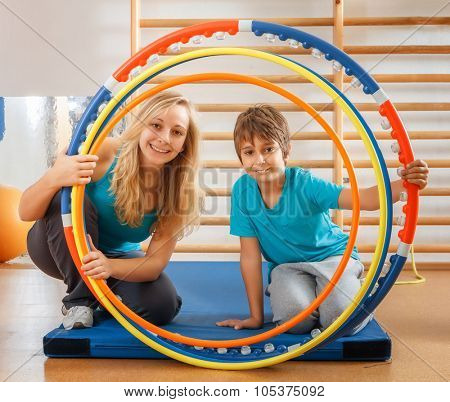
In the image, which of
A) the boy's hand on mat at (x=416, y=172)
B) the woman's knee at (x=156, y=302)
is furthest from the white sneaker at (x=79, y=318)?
the boy's hand on mat at (x=416, y=172)

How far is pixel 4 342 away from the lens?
169cm

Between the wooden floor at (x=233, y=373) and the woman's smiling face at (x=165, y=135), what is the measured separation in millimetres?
549

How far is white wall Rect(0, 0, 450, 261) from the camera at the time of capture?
10.2ft

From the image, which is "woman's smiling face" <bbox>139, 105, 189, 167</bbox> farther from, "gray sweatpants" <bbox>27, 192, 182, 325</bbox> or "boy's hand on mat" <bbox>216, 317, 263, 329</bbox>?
"boy's hand on mat" <bbox>216, 317, 263, 329</bbox>

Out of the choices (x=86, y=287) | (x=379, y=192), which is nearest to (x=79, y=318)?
(x=86, y=287)

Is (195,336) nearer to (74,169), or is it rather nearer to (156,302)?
(156,302)

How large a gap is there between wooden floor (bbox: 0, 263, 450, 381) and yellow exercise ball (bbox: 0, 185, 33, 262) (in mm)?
949

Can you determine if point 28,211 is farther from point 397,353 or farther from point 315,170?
point 315,170

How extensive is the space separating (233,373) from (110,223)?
62 cm

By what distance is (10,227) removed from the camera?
10.3ft

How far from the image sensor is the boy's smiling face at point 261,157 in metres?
1.72

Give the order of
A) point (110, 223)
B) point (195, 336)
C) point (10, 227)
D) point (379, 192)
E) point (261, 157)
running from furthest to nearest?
point (10, 227) → point (110, 223) → point (261, 157) → point (195, 336) → point (379, 192)

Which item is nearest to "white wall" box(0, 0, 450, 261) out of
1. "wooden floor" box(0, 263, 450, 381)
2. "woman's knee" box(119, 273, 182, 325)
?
"wooden floor" box(0, 263, 450, 381)

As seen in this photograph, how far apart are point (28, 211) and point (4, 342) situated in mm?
358
